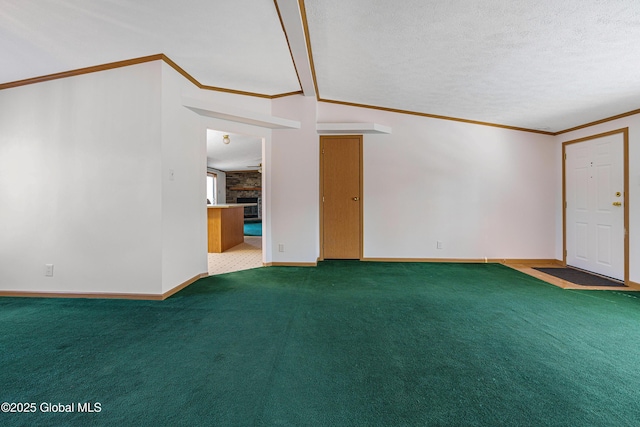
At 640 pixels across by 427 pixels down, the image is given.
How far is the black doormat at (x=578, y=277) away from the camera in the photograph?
342cm

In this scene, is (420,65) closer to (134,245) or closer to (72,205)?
(134,245)

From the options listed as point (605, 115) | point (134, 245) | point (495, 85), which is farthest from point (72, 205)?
point (605, 115)

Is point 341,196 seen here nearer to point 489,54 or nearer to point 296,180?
point 296,180

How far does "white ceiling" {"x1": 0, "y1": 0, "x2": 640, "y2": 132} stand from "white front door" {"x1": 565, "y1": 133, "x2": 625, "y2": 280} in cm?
59

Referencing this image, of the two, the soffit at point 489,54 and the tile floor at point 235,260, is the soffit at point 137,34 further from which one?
the tile floor at point 235,260

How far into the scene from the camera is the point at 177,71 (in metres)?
3.12

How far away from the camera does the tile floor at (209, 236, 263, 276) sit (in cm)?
416

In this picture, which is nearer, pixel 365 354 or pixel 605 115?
pixel 365 354

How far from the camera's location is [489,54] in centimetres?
256

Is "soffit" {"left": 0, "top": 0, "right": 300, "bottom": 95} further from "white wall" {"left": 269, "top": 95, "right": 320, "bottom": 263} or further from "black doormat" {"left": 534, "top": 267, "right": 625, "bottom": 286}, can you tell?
"black doormat" {"left": 534, "top": 267, "right": 625, "bottom": 286}

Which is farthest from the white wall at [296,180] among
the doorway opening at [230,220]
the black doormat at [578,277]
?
the black doormat at [578,277]

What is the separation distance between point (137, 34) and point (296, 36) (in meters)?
1.46

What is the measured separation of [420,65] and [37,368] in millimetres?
4088

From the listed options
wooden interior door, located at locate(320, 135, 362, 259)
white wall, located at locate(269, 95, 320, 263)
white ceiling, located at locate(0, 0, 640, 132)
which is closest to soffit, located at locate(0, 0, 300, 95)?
white ceiling, located at locate(0, 0, 640, 132)
